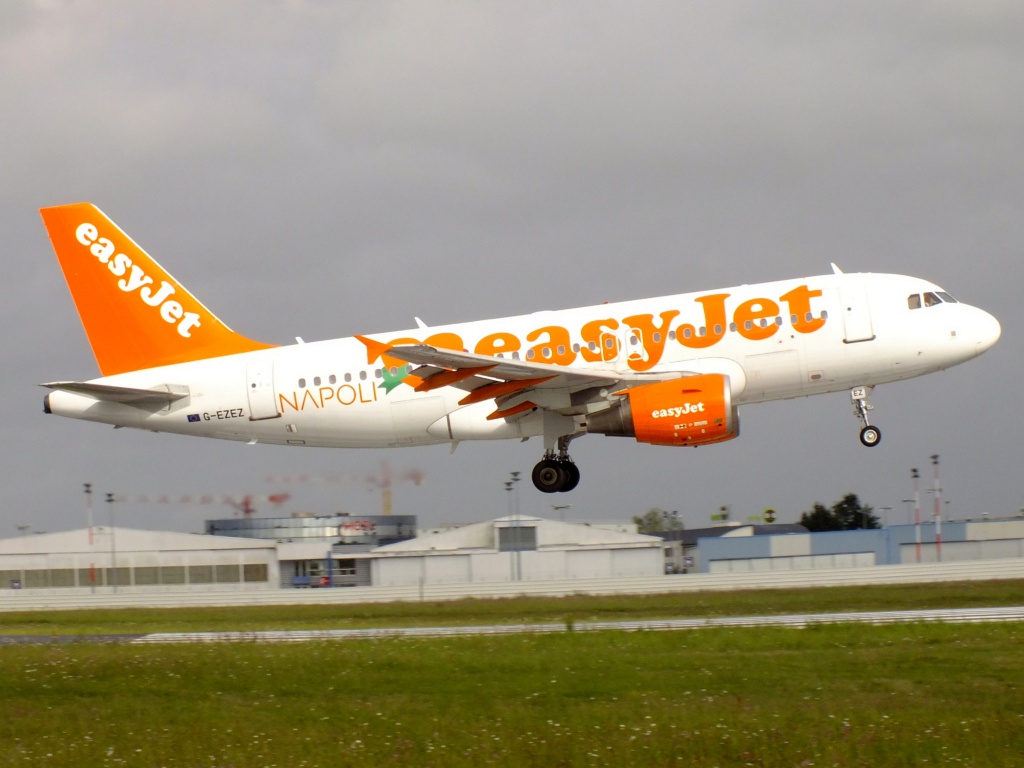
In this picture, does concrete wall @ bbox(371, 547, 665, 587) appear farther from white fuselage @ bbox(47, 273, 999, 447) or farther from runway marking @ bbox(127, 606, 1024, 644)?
white fuselage @ bbox(47, 273, 999, 447)

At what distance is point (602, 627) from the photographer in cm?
3048

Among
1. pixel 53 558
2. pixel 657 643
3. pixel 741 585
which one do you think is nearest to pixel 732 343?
pixel 657 643

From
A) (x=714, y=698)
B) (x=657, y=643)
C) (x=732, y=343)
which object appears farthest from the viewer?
(x=732, y=343)

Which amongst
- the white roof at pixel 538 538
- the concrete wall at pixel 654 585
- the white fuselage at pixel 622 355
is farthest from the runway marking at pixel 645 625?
the white roof at pixel 538 538

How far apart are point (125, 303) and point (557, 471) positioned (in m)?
13.6

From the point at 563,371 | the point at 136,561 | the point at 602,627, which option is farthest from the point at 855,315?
the point at 136,561

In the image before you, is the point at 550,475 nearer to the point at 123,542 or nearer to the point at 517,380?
the point at 517,380

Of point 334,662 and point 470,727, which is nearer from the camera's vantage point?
point 470,727

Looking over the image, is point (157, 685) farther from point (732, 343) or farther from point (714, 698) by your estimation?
point (732, 343)

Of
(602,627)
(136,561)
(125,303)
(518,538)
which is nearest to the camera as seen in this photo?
(602,627)

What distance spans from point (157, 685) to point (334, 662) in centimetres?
335

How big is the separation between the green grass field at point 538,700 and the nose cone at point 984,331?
8502 mm

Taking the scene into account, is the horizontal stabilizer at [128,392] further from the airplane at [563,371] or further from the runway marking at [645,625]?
the runway marking at [645,625]

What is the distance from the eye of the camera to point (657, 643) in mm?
25875
